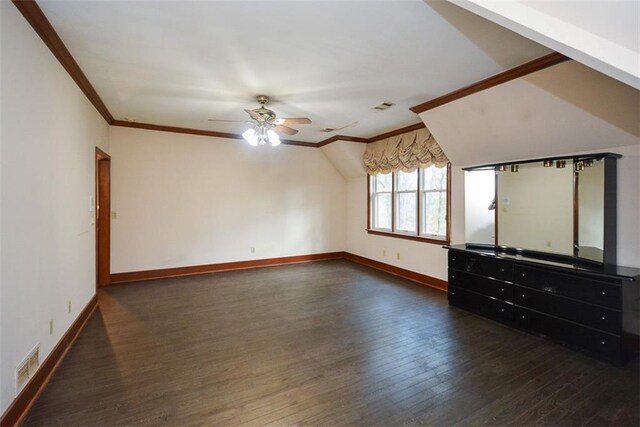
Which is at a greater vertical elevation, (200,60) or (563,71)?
(200,60)

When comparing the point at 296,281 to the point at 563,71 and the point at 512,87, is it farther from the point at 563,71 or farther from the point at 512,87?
the point at 563,71

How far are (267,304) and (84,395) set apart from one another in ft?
7.04

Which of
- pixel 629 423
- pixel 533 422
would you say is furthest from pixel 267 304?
pixel 629 423

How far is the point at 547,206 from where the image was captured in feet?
11.3

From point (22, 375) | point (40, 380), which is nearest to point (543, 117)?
point (22, 375)

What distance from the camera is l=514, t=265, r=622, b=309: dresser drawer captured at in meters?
2.61

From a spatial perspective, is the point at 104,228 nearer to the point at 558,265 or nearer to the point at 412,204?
the point at 412,204

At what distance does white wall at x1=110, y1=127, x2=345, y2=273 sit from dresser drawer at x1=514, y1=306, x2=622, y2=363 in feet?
→ 14.5

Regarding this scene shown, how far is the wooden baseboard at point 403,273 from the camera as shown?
4777 mm

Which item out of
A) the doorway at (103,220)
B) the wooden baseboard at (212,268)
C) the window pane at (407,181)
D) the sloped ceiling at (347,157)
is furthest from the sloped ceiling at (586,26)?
the wooden baseboard at (212,268)

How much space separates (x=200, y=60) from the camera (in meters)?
2.80

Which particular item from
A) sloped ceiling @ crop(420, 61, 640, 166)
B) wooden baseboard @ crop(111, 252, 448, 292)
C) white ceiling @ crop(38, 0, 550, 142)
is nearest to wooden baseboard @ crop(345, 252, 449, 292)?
wooden baseboard @ crop(111, 252, 448, 292)

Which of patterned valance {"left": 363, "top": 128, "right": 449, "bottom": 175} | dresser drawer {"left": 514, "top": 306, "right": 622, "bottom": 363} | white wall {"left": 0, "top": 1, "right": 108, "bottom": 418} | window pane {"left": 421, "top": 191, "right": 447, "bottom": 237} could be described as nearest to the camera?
white wall {"left": 0, "top": 1, "right": 108, "bottom": 418}

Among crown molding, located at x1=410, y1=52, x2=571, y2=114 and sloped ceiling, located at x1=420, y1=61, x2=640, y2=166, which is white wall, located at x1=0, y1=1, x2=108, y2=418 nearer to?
crown molding, located at x1=410, y1=52, x2=571, y2=114
